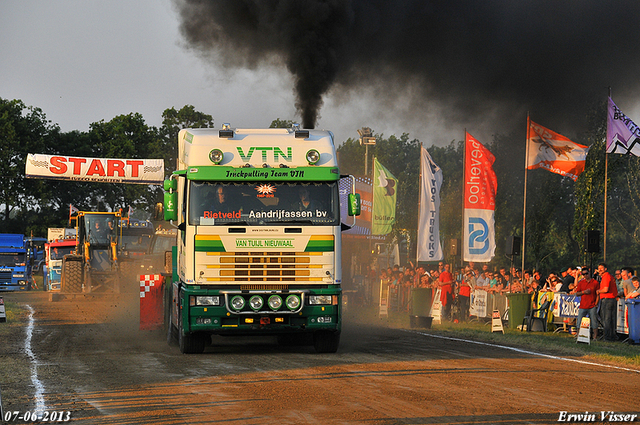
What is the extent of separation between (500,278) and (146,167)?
16772 millimetres

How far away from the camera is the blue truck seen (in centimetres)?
4381

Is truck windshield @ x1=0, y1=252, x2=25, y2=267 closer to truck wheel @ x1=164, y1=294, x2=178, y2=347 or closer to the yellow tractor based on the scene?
the yellow tractor

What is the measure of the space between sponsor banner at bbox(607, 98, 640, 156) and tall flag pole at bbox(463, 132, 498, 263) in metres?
3.52

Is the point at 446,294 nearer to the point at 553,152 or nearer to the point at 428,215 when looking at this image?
the point at 428,215

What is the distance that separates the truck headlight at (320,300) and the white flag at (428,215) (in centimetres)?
1251

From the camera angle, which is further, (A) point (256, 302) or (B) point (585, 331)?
(B) point (585, 331)

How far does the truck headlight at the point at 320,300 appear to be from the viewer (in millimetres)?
12148

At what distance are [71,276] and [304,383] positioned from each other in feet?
74.1

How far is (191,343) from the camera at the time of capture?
41.7ft

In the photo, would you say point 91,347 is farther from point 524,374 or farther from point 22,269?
point 22,269

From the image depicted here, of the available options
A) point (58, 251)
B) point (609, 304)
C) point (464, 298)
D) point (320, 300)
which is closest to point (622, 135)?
point (464, 298)

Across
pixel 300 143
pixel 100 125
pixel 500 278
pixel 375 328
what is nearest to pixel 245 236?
pixel 300 143

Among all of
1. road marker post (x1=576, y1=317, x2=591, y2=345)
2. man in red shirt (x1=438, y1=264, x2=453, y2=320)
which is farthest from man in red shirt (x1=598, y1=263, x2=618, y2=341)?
man in red shirt (x1=438, y1=264, x2=453, y2=320)

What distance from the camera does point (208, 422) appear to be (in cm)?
729
